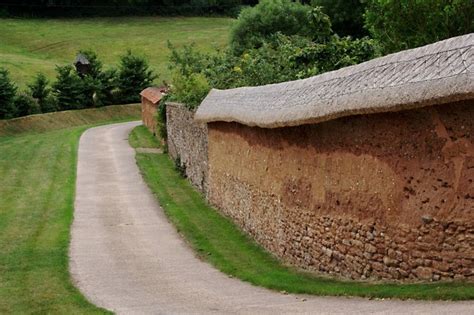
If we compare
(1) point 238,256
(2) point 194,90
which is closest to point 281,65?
(2) point 194,90

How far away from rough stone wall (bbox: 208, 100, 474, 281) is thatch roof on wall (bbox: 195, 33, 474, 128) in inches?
11.4

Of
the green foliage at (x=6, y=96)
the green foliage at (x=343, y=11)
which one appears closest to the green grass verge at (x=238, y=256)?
the green foliage at (x=6, y=96)

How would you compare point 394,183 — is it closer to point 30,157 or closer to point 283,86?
point 283,86

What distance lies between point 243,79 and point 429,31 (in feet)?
18.0

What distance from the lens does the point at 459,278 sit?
9.30m

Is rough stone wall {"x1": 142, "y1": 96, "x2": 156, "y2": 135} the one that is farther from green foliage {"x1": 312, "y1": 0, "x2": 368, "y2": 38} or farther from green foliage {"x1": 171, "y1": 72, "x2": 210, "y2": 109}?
green foliage {"x1": 171, "y1": 72, "x2": 210, "y2": 109}

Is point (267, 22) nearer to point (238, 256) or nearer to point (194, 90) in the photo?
point (194, 90)

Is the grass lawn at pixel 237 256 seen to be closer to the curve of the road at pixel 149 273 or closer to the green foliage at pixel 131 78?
the curve of the road at pixel 149 273

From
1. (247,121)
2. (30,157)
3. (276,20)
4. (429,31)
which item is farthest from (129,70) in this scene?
(247,121)

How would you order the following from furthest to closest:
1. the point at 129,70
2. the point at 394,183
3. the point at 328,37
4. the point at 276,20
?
the point at 129,70 < the point at 276,20 < the point at 328,37 < the point at 394,183

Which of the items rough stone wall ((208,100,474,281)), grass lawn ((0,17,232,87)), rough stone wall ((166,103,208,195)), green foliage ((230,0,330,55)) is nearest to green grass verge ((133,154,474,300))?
rough stone wall ((208,100,474,281))

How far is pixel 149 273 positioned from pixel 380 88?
5.85 m

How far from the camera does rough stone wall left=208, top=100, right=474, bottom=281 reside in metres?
9.32

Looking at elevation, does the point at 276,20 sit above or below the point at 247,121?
above
